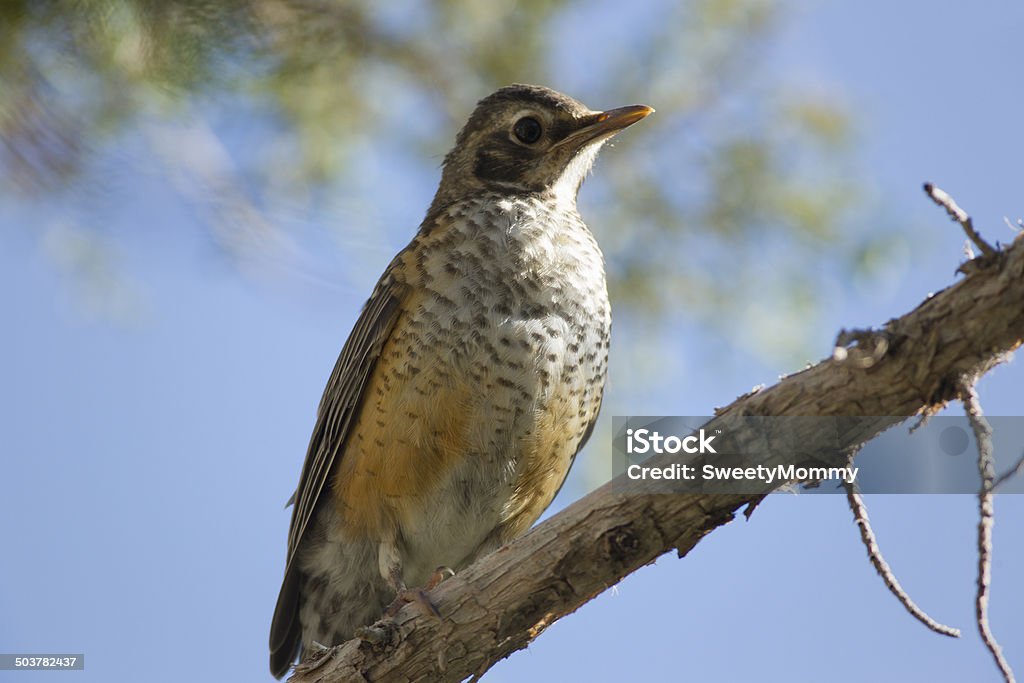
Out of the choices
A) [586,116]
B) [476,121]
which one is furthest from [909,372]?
[476,121]

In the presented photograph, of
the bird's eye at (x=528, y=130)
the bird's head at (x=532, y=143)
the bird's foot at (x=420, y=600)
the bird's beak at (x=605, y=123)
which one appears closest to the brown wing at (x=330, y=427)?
the bird's head at (x=532, y=143)

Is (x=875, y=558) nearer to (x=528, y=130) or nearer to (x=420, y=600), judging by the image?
(x=420, y=600)

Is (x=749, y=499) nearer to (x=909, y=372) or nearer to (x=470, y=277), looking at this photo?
(x=909, y=372)

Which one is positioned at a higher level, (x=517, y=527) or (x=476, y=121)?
(x=476, y=121)

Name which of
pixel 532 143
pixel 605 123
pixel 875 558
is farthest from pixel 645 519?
pixel 532 143

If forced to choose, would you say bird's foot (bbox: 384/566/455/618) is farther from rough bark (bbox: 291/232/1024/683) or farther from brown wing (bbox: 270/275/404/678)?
brown wing (bbox: 270/275/404/678)

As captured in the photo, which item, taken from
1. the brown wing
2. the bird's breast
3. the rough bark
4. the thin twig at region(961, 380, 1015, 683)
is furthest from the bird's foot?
the thin twig at region(961, 380, 1015, 683)
